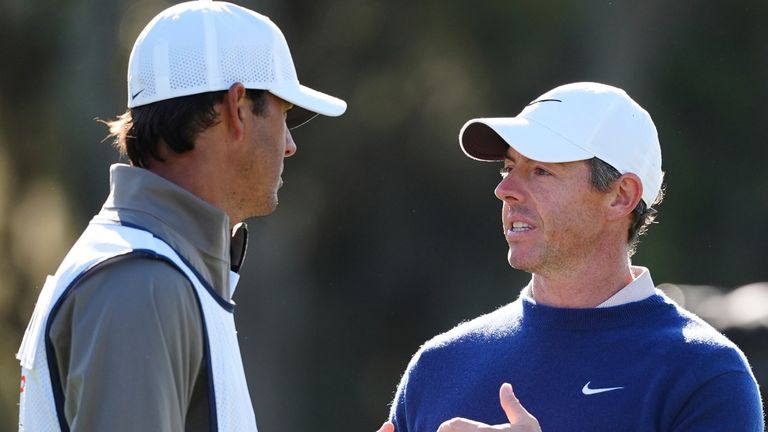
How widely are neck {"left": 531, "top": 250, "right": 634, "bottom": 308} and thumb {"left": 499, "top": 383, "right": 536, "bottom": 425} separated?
54 cm

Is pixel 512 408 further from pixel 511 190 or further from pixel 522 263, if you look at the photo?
pixel 511 190

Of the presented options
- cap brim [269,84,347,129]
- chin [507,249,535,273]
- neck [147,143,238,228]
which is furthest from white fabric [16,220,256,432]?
chin [507,249,535,273]

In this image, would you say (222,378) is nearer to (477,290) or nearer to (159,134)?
(159,134)

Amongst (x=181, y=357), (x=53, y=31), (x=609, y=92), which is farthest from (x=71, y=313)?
(x=53, y=31)

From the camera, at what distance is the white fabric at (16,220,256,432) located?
2.35 m

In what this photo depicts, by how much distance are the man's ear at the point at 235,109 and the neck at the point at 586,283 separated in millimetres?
1079

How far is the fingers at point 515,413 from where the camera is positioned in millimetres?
2945

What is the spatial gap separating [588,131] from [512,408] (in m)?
0.87

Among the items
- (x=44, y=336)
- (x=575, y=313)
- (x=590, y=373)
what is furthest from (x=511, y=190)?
(x=44, y=336)

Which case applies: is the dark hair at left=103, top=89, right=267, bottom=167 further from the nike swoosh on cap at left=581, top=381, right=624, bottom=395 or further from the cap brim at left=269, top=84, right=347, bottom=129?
the nike swoosh on cap at left=581, top=381, right=624, bottom=395

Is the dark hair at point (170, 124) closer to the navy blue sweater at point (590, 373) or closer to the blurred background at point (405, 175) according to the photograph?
the navy blue sweater at point (590, 373)

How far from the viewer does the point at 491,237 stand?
498 inches

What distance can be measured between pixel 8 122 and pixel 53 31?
1.02 meters

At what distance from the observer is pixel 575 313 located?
3.40m
